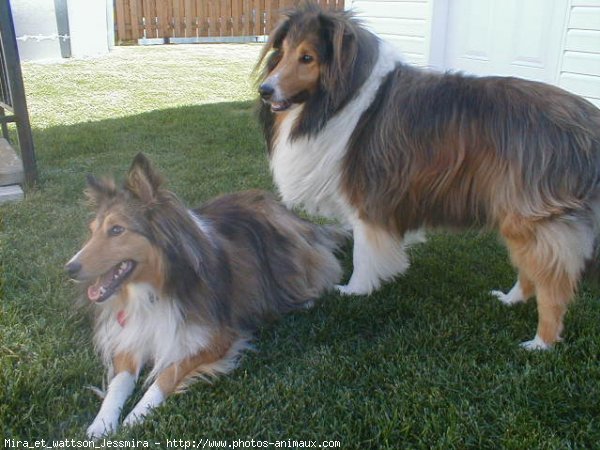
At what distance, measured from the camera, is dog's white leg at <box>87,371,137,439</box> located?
2283 mm

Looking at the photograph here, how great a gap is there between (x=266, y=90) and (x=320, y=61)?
0.33 m

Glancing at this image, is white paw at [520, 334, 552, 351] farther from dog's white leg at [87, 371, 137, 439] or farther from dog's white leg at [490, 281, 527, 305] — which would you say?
dog's white leg at [87, 371, 137, 439]

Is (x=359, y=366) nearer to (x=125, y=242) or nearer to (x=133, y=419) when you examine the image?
(x=133, y=419)

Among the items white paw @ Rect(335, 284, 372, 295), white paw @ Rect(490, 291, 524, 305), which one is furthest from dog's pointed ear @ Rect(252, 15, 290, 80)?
white paw @ Rect(490, 291, 524, 305)

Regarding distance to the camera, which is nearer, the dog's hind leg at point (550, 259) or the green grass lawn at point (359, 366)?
the green grass lawn at point (359, 366)

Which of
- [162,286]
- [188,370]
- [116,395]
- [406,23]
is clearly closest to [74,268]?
[162,286]

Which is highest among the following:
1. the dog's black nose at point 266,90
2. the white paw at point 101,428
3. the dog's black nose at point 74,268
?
the dog's black nose at point 266,90

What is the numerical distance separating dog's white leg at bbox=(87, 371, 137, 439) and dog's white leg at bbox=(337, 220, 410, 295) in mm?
1384

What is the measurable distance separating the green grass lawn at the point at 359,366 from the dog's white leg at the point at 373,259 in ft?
0.32

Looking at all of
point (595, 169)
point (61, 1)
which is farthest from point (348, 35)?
point (61, 1)

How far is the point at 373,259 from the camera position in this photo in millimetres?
3344

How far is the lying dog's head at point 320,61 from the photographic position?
3021 millimetres

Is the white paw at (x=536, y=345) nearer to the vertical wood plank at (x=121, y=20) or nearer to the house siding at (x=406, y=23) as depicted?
the house siding at (x=406, y=23)

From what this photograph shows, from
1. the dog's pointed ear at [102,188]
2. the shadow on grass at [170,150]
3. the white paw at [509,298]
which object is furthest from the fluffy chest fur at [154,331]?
the shadow on grass at [170,150]
